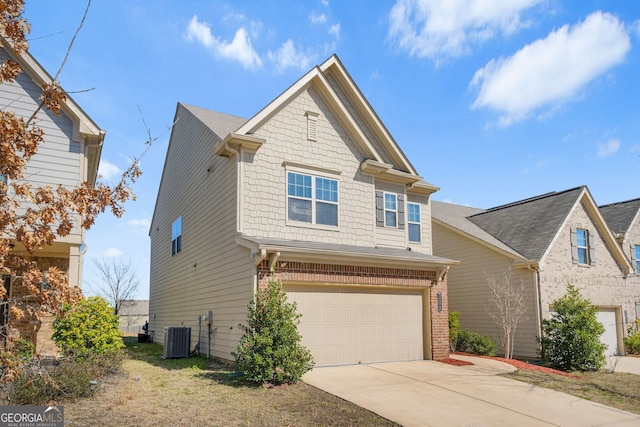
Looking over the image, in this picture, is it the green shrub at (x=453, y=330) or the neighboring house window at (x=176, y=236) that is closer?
the green shrub at (x=453, y=330)

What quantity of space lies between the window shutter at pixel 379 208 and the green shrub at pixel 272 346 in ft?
19.7

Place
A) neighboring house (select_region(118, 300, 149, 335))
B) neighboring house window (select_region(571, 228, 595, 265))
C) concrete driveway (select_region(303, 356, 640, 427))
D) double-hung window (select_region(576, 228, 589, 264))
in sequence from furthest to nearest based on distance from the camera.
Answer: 1. neighboring house (select_region(118, 300, 149, 335))
2. double-hung window (select_region(576, 228, 589, 264))
3. neighboring house window (select_region(571, 228, 595, 265))
4. concrete driveway (select_region(303, 356, 640, 427))

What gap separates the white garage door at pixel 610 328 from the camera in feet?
75.0

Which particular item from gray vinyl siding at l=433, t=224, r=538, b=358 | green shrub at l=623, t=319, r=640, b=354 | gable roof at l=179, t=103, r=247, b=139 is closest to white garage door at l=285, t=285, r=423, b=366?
gable roof at l=179, t=103, r=247, b=139

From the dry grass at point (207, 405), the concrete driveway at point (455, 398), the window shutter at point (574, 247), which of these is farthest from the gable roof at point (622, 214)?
the dry grass at point (207, 405)

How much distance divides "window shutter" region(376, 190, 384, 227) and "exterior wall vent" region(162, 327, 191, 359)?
7229 mm

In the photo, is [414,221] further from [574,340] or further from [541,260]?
[574,340]

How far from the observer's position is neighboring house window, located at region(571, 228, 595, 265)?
22.4 metres

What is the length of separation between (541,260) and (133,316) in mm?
48266

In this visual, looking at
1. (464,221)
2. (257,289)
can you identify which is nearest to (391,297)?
(257,289)

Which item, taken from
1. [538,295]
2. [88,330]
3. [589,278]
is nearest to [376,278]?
[88,330]

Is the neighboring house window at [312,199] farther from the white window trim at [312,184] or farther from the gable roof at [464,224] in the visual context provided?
the gable roof at [464,224]

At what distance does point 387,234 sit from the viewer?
1712 cm

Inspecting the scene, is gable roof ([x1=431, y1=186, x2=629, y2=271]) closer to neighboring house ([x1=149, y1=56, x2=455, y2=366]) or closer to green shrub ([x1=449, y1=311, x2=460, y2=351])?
green shrub ([x1=449, y1=311, x2=460, y2=351])
